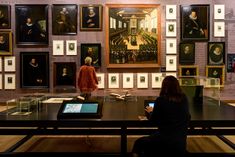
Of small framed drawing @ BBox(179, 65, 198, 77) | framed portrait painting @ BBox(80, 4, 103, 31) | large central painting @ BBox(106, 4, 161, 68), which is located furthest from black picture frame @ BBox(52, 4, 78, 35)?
small framed drawing @ BBox(179, 65, 198, 77)

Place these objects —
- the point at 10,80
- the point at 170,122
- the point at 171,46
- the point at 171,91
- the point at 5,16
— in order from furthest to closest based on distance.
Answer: the point at 10,80
the point at 171,46
the point at 5,16
the point at 171,91
the point at 170,122

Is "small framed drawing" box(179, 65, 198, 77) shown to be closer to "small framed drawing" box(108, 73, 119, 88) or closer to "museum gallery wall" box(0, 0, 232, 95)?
"museum gallery wall" box(0, 0, 232, 95)

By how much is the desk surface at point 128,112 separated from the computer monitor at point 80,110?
0.10m

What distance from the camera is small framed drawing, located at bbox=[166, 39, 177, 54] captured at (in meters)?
10.7

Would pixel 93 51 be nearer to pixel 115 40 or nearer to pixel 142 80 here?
pixel 115 40

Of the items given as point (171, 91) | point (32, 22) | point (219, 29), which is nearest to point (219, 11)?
point (219, 29)

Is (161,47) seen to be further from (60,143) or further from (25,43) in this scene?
(60,143)

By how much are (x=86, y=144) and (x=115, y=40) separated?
5.44 m

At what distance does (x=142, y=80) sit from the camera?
10773 millimetres

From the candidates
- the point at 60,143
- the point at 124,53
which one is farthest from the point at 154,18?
the point at 60,143

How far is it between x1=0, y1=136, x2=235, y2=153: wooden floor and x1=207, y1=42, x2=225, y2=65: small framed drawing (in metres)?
4.82

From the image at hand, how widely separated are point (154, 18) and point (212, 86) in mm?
5371

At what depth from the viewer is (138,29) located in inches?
420

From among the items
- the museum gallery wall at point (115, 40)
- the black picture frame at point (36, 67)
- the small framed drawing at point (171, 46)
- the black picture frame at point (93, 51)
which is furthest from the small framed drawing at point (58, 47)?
the small framed drawing at point (171, 46)
